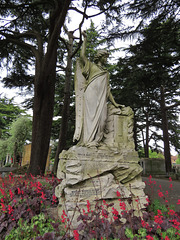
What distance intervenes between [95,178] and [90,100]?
1.53 meters

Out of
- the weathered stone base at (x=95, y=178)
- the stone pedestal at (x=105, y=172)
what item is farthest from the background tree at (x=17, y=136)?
the weathered stone base at (x=95, y=178)

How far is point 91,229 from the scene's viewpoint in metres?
2.40

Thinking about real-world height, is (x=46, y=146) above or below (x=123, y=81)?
below

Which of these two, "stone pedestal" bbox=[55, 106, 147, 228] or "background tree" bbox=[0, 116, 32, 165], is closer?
"stone pedestal" bbox=[55, 106, 147, 228]

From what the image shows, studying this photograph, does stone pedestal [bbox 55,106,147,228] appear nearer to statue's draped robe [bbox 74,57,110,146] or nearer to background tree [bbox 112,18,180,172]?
statue's draped robe [bbox 74,57,110,146]

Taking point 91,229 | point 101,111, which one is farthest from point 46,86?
point 91,229

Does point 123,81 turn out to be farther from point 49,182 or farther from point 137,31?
point 49,182

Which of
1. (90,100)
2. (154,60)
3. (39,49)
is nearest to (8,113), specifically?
(39,49)

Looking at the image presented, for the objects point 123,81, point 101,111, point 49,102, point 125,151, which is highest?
point 123,81

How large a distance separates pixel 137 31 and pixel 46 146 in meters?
6.21

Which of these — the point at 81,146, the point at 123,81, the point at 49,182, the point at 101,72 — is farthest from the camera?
the point at 123,81

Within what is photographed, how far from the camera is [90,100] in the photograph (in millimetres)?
3844

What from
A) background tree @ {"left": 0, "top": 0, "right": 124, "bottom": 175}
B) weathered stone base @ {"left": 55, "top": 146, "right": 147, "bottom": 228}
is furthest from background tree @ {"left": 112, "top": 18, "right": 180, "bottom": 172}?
weathered stone base @ {"left": 55, "top": 146, "right": 147, "bottom": 228}

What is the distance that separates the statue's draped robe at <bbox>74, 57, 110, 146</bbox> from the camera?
3.71 m
